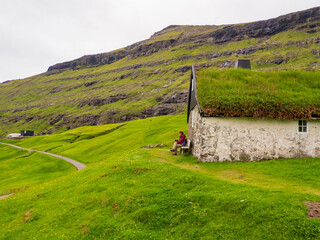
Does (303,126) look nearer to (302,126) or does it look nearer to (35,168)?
(302,126)

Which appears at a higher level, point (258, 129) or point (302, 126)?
point (258, 129)

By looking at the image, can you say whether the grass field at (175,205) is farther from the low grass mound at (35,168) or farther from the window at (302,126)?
the low grass mound at (35,168)

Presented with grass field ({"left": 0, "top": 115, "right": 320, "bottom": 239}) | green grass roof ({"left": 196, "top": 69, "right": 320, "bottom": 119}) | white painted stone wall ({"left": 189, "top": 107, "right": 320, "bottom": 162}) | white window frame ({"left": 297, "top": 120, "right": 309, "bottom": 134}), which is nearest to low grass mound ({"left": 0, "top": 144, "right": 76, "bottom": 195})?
grass field ({"left": 0, "top": 115, "right": 320, "bottom": 239})

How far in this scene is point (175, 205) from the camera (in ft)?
43.9

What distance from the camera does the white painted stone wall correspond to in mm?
22484

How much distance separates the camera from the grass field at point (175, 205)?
10953mm

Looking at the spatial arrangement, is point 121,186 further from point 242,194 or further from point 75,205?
point 242,194

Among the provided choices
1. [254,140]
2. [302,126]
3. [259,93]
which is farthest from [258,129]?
[302,126]

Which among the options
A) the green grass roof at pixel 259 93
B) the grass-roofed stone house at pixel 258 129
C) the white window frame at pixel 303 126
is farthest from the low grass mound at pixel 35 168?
the white window frame at pixel 303 126

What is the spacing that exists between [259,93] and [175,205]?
16.2 metres

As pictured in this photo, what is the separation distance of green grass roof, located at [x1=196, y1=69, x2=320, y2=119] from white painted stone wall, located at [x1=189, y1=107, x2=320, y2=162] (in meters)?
0.87

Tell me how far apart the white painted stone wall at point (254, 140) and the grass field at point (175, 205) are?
3.71 ft

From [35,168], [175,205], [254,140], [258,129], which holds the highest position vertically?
[258,129]

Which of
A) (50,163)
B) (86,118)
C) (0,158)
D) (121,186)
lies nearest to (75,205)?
(121,186)
